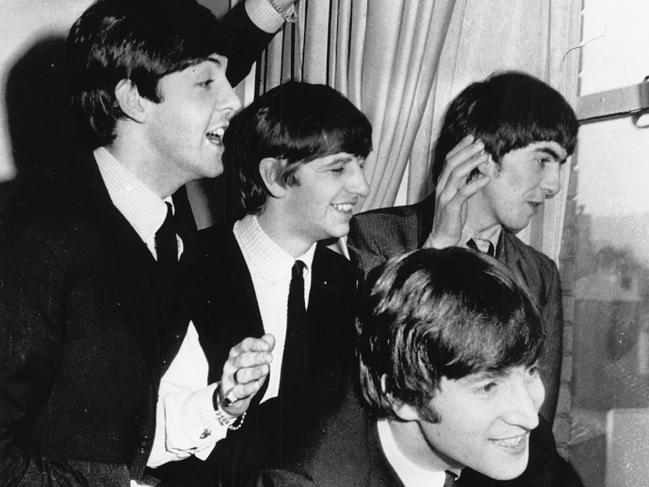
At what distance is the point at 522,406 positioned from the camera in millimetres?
978

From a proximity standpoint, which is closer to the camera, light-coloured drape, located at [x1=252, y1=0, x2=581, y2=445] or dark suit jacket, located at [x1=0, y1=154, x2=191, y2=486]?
dark suit jacket, located at [x1=0, y1=154, x2=191, y2=486]

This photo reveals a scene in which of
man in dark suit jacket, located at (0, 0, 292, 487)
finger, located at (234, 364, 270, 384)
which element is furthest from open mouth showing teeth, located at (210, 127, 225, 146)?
finger, located at (234, 364, 270, 384)

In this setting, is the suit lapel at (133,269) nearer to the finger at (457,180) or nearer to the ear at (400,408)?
the ear at (400,408)

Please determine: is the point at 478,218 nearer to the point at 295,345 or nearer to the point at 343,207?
the point at 343,207

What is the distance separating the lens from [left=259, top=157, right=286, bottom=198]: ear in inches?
64.1

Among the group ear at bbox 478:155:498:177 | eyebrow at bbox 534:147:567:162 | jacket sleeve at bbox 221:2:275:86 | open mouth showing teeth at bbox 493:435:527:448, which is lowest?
open mouth showing teeth at bbox 493:435:527:448

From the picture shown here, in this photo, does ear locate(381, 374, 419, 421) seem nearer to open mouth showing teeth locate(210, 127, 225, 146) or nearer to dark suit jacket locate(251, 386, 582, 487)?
dark suit jacket locate(251, 386, 582, 487)

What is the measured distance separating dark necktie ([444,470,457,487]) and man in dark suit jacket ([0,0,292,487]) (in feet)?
1.57

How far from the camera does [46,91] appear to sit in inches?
78.1

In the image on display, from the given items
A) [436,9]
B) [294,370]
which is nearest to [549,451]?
[294,370]

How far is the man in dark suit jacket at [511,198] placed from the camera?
1691 millimetres

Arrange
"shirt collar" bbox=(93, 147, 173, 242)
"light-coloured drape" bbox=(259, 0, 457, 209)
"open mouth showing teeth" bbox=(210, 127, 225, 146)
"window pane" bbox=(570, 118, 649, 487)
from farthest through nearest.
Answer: "light-coloured drape" bbox=(259, 0, 457, 209) → "window pane" bbox=(570, 118, 649, 487) → "open mouth showing teeth" bbox=(210, 127, 225, 146) → "shirt collar" bbox=(93, 147, 173, 242)

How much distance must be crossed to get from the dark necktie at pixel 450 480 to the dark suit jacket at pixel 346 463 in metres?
0.02

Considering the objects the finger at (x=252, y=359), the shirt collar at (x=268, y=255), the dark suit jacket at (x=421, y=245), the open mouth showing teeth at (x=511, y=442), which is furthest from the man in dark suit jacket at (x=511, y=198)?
the open mouth showing teeth at (x=511, y=442)
